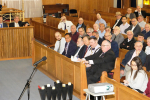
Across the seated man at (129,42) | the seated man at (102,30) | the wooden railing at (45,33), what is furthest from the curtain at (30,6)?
the seated man at (129,42)

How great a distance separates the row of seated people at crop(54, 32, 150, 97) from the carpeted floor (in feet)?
2.55

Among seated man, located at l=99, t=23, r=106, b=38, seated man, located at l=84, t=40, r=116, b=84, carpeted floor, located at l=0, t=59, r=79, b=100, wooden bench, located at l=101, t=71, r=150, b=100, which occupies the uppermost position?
seated man, located at l=99, t=23, r=106, b=38

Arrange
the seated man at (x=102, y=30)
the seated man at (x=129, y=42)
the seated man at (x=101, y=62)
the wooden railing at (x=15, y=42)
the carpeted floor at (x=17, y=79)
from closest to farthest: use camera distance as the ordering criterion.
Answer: the seated man at (x=101, y=62)
the carpeted floor at (x=17, y=79)
the seated man at (x=129, y=42)
the seated man at (x=102, y=30)
the wooden railing at (x=15, y=42)

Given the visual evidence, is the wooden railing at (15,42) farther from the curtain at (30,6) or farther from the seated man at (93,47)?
the curtain at (30,6)

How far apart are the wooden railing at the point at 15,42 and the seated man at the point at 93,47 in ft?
11.2

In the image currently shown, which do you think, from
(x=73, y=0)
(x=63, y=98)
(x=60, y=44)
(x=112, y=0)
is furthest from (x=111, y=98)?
(x=112, y=0)

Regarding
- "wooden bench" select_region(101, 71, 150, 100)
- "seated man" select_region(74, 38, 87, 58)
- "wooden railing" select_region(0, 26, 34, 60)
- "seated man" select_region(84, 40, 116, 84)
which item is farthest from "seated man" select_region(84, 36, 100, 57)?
"wooden railing" select_region(0, 26, 34, 60)

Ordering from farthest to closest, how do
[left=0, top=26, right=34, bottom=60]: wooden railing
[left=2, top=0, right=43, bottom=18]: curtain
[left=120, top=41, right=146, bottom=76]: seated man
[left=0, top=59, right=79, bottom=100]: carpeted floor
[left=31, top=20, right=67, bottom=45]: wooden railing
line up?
[left=2, top=0, right=43, bottom=18]: curtain < [left=31, top=20, right=67, bottom=45]: wooden railing < [left=0, top=26, right=34, bottom=60]: wooden railing < [left=0, top=59, right=79, bottom=100]: carpeted floor < [left=120, top=41, right=146, bottom=76]: seated man

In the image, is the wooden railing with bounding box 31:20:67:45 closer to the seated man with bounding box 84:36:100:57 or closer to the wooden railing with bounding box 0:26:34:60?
the wooden railing with bounding box 0:26:34:60

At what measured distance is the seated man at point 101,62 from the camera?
205 inches

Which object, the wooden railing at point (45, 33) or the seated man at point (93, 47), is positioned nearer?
the seated man at point (93, 47)

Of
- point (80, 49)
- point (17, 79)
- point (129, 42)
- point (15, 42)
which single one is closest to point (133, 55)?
point (80, 49)

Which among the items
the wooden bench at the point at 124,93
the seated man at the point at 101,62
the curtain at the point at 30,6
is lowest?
the wooden bench at the point at 124,93

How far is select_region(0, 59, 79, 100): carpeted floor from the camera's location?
5785mm
